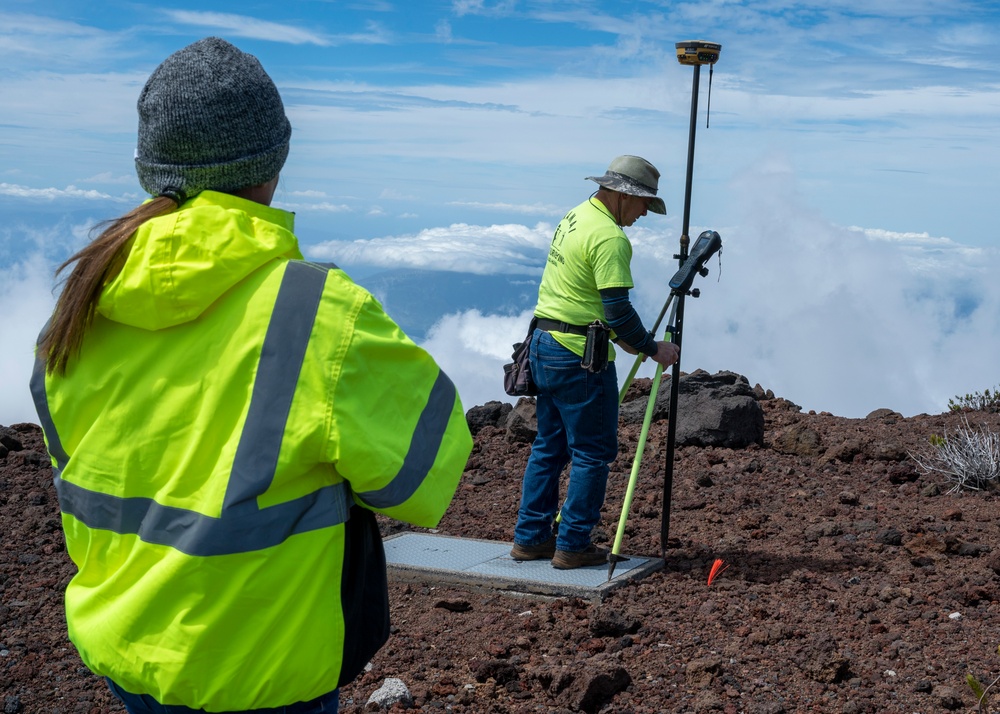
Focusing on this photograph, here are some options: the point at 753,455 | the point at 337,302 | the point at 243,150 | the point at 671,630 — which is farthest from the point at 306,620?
the point at 753,455

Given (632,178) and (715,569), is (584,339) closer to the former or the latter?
(632,178)

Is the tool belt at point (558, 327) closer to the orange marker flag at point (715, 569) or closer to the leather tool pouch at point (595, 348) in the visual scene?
the leather tool pouch at point (595, 348)

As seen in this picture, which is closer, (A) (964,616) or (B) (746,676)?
(B) (746,676)

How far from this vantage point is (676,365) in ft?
18.7

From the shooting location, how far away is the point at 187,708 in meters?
1.90

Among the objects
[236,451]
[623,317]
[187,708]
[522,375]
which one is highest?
[236,451]

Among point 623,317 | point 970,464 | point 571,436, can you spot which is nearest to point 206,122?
point 623,317

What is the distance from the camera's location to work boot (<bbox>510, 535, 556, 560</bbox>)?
5.89m

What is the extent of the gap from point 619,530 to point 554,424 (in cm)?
66

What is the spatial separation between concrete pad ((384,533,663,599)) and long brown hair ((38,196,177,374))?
12.7 ft

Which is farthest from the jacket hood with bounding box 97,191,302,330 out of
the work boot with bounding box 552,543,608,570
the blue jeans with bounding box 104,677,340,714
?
the work boot with bounding box 552,543,608,570

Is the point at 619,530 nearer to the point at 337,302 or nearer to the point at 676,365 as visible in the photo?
the point at 676,365

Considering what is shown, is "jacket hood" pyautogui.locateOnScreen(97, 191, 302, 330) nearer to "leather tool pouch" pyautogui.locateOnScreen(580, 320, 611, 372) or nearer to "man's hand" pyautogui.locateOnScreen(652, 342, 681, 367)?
"leather tool pouch" pyautogui.locateOnScreen(580, 320, 611, 372)

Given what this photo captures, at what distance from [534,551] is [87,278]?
14.4 feet
